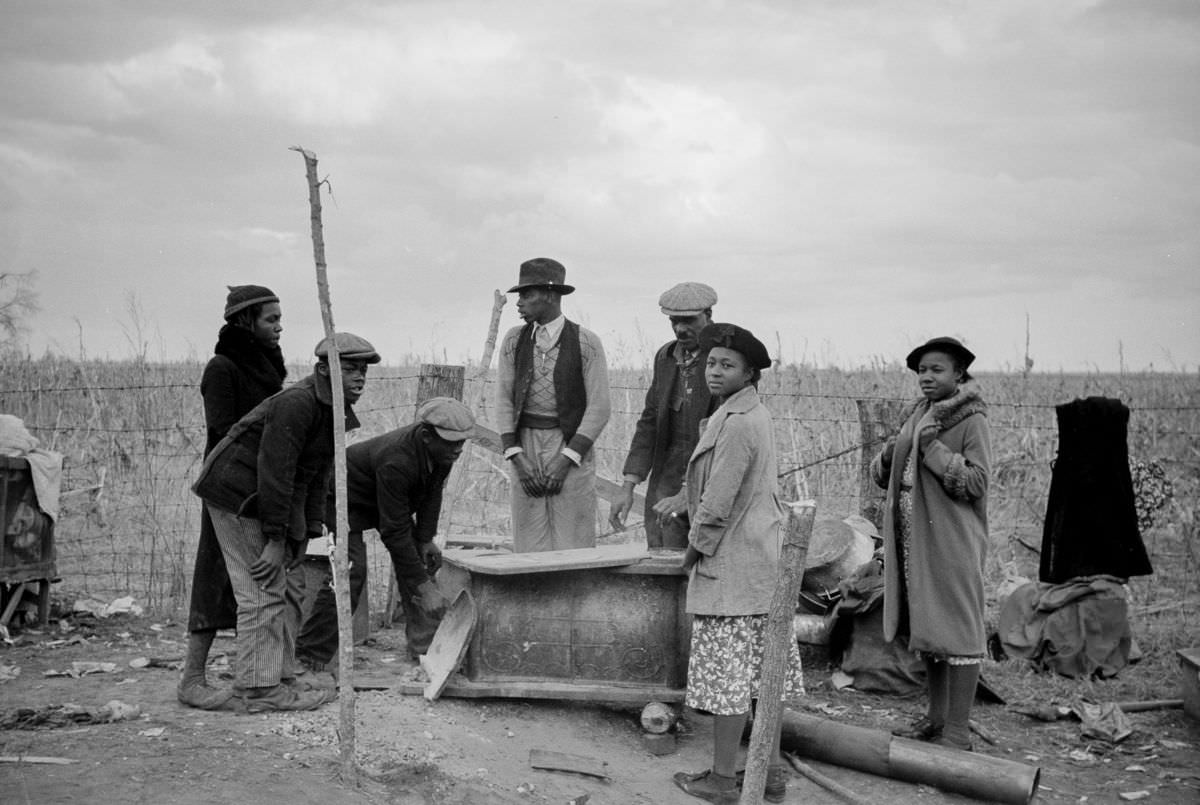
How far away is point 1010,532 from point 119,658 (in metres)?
7.51

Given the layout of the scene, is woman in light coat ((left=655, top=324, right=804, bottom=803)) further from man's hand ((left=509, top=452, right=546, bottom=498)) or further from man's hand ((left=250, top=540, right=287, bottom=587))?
man's hand ((left=250, top=540, right=287, bottom=587))

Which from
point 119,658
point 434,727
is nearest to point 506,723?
point 434,727

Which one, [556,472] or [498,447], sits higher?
[498,447]

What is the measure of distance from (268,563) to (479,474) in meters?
6.38

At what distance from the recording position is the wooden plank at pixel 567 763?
4.69m

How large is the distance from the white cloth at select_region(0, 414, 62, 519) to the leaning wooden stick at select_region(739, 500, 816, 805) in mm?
5068

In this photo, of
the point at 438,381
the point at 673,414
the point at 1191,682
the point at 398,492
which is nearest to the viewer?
the point at 398,492

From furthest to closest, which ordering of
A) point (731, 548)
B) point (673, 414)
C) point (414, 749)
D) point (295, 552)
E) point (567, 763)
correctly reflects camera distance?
1. point (673, 414)
2. point (295, 552)
3. point (567, 763)
4. point (414, 749)
5. point (731, 548)

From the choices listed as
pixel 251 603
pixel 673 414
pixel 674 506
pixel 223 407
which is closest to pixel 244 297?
pixel 223 407

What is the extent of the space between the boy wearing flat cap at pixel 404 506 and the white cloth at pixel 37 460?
213 centimetres

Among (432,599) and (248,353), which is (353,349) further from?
(432,599)

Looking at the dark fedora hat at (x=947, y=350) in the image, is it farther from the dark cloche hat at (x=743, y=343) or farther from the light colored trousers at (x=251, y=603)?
the light colored trousers at (x=251, y=603)

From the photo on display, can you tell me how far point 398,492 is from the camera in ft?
18.2

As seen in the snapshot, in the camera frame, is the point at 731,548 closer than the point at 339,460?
No
